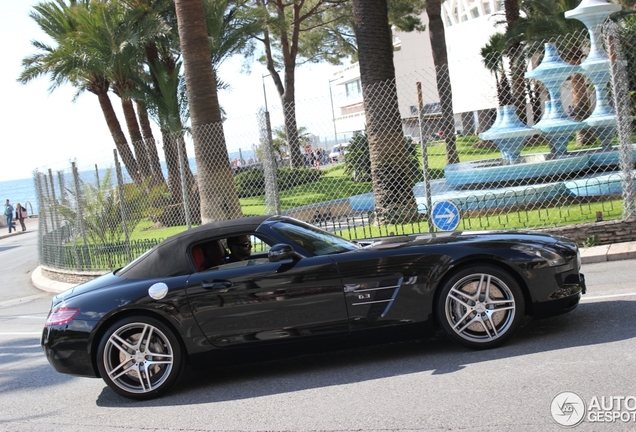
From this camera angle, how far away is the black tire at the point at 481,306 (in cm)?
581

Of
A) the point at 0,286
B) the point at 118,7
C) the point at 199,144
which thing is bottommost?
the point at 0,286

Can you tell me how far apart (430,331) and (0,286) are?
15463 millimetres

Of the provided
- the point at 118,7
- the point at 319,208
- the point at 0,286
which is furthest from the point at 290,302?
the point at 118,7

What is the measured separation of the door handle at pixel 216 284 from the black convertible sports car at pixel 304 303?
0.04 feet

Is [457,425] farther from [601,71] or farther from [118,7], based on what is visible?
[118,7]

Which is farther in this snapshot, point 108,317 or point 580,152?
point 580,152

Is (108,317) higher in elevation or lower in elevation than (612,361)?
higher

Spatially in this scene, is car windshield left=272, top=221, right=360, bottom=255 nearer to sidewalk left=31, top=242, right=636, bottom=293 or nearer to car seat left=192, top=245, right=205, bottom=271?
car seat left=192, top=245, right=205, bottom=271

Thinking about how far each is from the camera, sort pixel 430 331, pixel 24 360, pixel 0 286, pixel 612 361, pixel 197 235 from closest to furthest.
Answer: pixel 612 361 → pixel 430 331 → pixel 197 235 → pixel 24 360 → pixel 0 286

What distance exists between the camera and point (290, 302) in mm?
5914

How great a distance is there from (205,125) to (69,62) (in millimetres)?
14514

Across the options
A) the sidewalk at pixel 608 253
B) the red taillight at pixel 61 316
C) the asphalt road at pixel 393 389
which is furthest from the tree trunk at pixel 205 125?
the red taillight at pixel 61 316

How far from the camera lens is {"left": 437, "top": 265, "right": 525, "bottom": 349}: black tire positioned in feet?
19.1

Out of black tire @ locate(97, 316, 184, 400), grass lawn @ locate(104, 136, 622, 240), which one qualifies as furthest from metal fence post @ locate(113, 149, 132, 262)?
black tire @ locate(97, 316, 184, 400)
